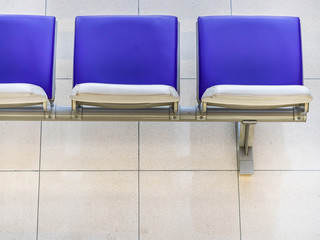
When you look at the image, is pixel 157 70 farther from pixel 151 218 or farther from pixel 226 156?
pixel 151 218

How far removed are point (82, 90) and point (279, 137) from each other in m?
1.17

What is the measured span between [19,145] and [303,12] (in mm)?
1800

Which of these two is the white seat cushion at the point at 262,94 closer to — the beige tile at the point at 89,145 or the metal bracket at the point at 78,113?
the metal bracket at the point at 78,113

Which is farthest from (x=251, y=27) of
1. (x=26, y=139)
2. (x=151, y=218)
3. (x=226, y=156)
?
(x=26, y=139)

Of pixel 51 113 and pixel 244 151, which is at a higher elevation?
pixel 51 113

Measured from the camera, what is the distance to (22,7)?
230cm

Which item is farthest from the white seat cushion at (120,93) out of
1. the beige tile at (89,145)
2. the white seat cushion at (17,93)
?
the beige tile at (89,145)

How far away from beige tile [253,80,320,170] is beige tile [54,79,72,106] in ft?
3.50

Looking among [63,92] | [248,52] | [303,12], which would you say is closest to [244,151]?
[248,52]

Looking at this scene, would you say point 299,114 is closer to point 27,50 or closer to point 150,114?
point 150,114

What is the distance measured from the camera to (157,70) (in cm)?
184

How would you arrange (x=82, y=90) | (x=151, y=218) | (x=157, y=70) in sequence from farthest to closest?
1. (x=151, y=218)
2. (x=157, y=70)
3. (x=82, y=90)

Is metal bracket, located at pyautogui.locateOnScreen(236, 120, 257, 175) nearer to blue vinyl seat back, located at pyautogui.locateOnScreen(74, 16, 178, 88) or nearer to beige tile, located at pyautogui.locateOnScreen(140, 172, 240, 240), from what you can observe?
beige tile, located at pyautogui.locateOnScreen(140, 172, 240, 240)

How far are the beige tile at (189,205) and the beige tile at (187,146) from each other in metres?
0.05
